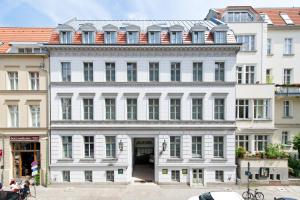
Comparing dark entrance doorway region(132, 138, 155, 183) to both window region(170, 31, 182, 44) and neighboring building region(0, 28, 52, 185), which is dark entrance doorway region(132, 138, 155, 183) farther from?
window region(170, 31, 182, 44)

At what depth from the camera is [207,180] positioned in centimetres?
2403

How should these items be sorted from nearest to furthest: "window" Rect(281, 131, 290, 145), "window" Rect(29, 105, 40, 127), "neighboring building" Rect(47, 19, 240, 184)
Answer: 1. "neighboring building" Rect(47, 19, 240, 184)
2. "window" Rect(29, 105, 40, 127)
3. "window" Rect(281, 131, 290, 145)

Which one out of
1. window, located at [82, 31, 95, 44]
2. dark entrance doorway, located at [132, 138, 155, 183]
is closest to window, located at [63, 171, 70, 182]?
dark entrance doorway, located at [132, 138, 155, 183]

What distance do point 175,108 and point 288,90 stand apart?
14.2m

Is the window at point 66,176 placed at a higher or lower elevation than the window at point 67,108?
lower

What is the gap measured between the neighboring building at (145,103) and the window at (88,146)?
0.59 feet

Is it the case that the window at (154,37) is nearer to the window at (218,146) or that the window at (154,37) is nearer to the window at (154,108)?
the window at (154,108)

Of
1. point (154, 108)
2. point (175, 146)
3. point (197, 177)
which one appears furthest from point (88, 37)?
point (197, 177)

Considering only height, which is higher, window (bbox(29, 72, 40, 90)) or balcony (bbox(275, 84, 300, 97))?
window (bbox(29, 72, 40, 90))

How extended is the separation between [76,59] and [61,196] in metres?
13.1

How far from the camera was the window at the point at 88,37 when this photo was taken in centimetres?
2388

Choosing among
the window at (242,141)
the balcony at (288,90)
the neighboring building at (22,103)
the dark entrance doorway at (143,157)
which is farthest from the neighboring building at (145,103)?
the balcony at (288,90)

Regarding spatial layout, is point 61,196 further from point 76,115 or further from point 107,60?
point 107,60

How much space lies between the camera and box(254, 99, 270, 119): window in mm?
25750
